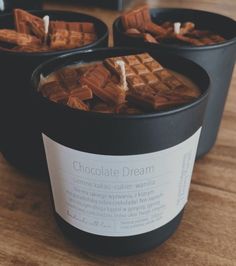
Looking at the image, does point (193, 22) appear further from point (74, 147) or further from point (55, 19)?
point (74, 147)

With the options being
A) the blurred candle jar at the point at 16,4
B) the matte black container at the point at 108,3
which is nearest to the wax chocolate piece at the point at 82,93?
the blurred candle jar at the point at 16,4

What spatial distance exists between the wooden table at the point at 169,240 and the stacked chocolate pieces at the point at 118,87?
0.13 metres

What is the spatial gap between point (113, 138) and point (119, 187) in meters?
0.04

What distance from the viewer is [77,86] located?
29cm

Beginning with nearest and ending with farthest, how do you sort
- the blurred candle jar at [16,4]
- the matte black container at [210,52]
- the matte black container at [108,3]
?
1. the matte black container at [210,52]
2. the blurred candle jar at [16,4]
3. the matte black container at [108,3]

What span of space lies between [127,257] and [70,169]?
10cm

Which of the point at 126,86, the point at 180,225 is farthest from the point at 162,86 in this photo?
the point at 180,225

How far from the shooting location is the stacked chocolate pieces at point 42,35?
376 mm

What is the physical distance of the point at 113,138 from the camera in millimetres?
245

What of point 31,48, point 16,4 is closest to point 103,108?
point 31,48

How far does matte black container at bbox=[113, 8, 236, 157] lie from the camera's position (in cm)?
35

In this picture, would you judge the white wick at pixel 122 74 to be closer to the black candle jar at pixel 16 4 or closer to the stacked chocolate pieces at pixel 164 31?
the stacked chocolate pieces at pixel 164 31

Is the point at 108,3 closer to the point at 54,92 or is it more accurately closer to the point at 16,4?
the point at 16,4

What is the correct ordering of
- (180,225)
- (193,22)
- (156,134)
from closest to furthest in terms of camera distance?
(156,134) → (180,225) → (193,22)
